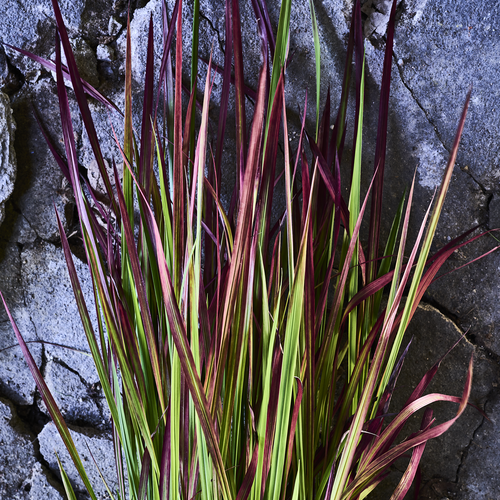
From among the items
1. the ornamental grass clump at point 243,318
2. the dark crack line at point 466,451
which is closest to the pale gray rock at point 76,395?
the ornamental grass clump at point 243,318

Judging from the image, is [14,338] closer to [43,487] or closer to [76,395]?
[76,395]

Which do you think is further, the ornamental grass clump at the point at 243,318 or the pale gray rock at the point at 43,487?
the pale gray rock at the point at 43,487

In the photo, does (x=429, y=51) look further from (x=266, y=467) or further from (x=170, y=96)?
(x=266, y=467)

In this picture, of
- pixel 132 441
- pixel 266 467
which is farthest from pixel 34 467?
pixel 266 467

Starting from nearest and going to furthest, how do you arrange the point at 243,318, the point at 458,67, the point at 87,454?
the point at 243,318
the point at 458,67
the point at 87,454

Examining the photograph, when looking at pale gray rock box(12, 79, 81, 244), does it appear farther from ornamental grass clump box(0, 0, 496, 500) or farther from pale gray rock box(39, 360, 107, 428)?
pale gray rock box(39, 360, 107, 428)

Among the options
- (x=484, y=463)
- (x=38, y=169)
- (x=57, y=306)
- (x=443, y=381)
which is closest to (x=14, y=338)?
(x=57, y=306)

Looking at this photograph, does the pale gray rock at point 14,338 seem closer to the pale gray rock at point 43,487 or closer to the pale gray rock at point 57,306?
the pale gray rock at point 57,306

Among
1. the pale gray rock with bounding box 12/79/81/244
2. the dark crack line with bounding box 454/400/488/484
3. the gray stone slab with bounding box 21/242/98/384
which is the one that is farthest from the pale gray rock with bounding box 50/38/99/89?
the dark crack line with bounding box 454/400/488/484
